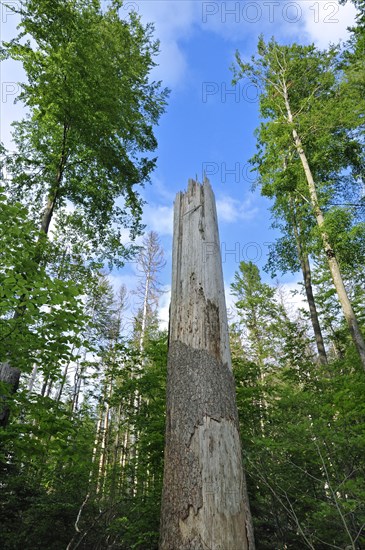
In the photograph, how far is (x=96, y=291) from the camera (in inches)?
400

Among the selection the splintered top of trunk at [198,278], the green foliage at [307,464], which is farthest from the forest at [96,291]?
the splintered top of trunk at [198,278]

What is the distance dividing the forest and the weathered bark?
2281mm

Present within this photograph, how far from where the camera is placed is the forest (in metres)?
4.45

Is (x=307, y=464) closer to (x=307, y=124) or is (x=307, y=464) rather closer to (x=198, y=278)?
(x=198, y=278)

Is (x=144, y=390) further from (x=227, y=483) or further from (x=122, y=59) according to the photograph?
(x=122, y=59)

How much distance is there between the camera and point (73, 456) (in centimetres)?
405

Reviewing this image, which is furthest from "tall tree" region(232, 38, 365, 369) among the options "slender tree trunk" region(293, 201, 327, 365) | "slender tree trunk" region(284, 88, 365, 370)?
"slender tree trunk" region(293, 201, 327, 365)

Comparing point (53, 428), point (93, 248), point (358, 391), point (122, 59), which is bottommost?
point (53, 428)

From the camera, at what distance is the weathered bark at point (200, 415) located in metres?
1.68

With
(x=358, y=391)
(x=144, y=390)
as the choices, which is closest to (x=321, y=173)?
(x=358, y=391)

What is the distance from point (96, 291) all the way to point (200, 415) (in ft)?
28.4

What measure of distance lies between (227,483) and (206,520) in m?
0.22

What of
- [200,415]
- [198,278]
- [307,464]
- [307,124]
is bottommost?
[200,415]

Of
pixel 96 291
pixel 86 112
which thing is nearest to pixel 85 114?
pixel 86 112
